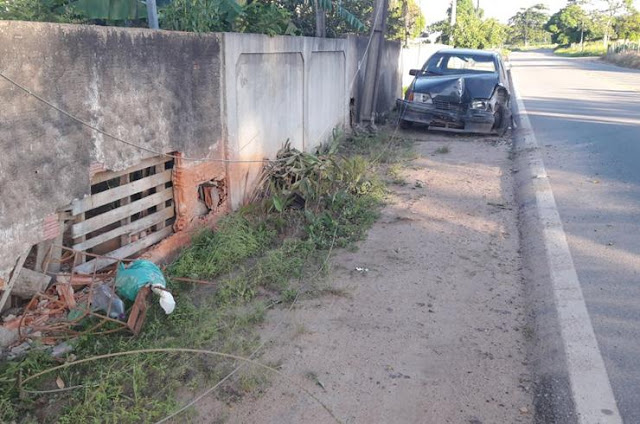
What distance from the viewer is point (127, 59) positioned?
4484 millimetres

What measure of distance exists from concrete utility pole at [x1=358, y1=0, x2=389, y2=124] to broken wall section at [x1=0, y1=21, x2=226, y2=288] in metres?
6.76

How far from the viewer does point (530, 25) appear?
13962cm

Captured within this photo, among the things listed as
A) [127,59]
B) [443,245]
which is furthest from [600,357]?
[127,59]

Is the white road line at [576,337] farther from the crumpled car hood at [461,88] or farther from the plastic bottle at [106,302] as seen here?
the crumpled car hood at [461,88]

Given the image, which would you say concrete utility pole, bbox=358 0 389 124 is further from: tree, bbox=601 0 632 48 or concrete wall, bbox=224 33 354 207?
tree, bbox=601 0 632 48

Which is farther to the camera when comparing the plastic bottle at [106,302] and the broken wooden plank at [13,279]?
the plastic bottle at [106,302]

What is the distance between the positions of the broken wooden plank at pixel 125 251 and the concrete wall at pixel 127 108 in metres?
0.24

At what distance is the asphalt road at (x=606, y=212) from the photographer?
12.9 feet

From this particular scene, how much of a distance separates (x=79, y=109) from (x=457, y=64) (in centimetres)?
1086

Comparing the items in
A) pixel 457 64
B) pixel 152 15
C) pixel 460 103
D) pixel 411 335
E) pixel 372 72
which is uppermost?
pixel 152 15

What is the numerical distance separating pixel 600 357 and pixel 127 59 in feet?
12.7

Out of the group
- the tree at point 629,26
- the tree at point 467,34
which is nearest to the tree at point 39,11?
the tree at point 467,34

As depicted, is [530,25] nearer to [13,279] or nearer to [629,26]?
[629,26]

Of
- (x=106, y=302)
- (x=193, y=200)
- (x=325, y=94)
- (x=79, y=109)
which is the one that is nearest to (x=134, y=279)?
(x=106, y=302)
